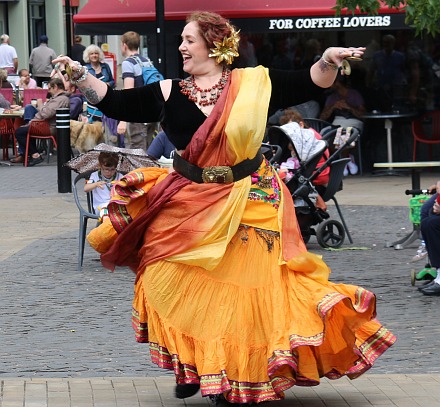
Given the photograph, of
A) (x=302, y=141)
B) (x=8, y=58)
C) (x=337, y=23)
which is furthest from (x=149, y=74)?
→ (x=8, y=58)

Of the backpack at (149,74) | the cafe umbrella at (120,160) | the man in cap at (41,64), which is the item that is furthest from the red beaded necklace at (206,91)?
the man in cap at (41,64)

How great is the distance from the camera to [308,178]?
11.0 m

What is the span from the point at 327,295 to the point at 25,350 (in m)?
2.44

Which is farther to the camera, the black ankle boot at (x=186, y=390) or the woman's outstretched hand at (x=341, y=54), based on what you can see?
the black ankle boot at (x=186, y=390)

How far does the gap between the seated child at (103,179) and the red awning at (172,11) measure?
6.88m

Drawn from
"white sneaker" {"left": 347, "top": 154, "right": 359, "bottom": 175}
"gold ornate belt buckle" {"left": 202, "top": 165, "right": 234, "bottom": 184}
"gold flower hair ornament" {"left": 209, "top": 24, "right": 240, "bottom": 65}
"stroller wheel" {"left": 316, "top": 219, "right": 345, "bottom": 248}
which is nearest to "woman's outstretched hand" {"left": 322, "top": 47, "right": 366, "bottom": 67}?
"gold flower hair ornament" {"left": 209, "top": 24, "right": 240, "bottom": 65}

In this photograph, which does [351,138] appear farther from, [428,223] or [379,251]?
[428,223]

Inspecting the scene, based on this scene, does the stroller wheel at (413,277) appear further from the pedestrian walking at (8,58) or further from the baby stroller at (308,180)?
the pedestrian walking at (8,58)

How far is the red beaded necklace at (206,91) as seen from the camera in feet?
18.3

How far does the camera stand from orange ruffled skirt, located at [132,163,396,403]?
5.29 m

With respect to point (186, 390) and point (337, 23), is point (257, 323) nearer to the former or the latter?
point (186, 390)

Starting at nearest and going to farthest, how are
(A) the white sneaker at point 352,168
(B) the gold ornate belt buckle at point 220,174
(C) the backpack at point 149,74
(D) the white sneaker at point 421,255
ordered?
(B) the gold ornate belt buckle at point 220,174
(D) the white sneaker at point 421,255
(C) the backpack at point 149,74
(A) the white sneaker at point 352,168

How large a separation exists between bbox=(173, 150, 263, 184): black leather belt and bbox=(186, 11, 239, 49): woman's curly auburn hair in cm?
57

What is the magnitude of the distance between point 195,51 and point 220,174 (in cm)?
59
